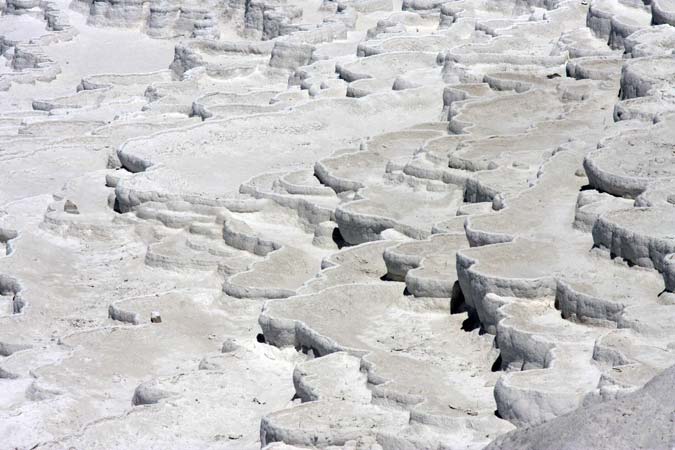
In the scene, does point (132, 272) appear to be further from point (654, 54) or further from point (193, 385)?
point (654, 54)

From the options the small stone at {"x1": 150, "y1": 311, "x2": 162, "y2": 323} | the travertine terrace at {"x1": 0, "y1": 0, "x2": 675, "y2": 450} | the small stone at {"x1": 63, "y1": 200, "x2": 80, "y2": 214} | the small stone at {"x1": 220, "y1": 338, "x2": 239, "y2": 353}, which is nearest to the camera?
the travertine terrace at {"x1": 0, "y1": 0, "x2": 675, "y2": 450}

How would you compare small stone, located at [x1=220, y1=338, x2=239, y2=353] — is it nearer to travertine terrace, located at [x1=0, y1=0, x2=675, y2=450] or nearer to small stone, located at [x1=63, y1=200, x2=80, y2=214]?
travertine terrace, located at [x1=0, y1=0, x2=675, y2=450]

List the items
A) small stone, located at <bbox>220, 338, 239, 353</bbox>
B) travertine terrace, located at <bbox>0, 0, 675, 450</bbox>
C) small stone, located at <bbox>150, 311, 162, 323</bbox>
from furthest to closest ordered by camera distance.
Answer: small stone, located at <bbox>150, 311, 162, 323</bbox> → small stone, located at <bbox>220, 338, 239, 353</bbox> → travertine terrace, located at <bbox>0, 0, 675, 450</bbox>

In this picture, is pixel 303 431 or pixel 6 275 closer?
pixel 303 431

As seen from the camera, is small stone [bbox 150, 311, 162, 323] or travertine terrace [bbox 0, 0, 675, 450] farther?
small stone [bbox 150, 311, 162, 323]

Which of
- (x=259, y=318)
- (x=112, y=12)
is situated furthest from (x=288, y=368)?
(x=112, y=12)

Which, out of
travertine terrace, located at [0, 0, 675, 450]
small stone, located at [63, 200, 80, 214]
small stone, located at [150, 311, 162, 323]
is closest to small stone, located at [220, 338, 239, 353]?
travertine terrace, located at [0, 0, 675, 450]

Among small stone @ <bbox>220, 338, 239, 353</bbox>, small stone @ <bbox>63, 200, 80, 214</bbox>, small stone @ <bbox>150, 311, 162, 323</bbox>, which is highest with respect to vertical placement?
small stone @ <bbox>220, 338, 239, 353</bbox>

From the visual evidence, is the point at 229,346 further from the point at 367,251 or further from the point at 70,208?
the point at 70,208

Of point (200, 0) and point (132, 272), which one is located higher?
point (132, 272)

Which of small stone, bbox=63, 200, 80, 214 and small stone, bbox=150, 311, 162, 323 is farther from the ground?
small stone, bbox=150, 311, 162, 323
